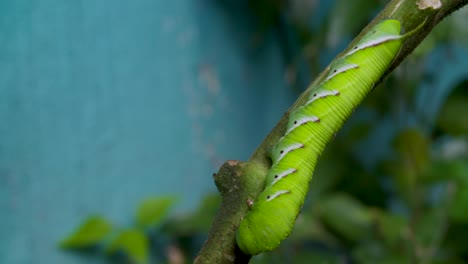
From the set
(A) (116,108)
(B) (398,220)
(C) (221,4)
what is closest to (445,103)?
(B) (398,220)

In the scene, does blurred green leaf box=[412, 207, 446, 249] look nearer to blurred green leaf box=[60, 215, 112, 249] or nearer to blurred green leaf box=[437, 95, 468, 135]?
blurred green leaf box=[437, 95, 468, 135]

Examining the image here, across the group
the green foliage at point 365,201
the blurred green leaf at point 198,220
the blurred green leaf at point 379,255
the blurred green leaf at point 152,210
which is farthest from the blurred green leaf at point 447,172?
the blurred green leaf at point 152,210

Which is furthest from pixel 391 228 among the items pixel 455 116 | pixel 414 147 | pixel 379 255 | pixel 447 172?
pixel 455 116

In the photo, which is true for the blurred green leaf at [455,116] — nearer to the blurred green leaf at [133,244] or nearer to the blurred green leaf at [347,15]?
the blurred green leaf at [347,15]

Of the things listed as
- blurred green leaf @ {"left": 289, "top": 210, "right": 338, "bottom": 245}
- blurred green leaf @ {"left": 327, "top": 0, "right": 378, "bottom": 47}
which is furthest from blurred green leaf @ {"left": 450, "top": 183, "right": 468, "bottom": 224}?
blurred green leaf @ {"left": 327, "top": 0, "right": 378, "bottom": 47}

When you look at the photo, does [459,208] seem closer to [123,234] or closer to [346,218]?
[346,218]

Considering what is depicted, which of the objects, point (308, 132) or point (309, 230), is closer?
point (308, 132)

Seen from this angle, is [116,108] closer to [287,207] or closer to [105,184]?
[105,184]
